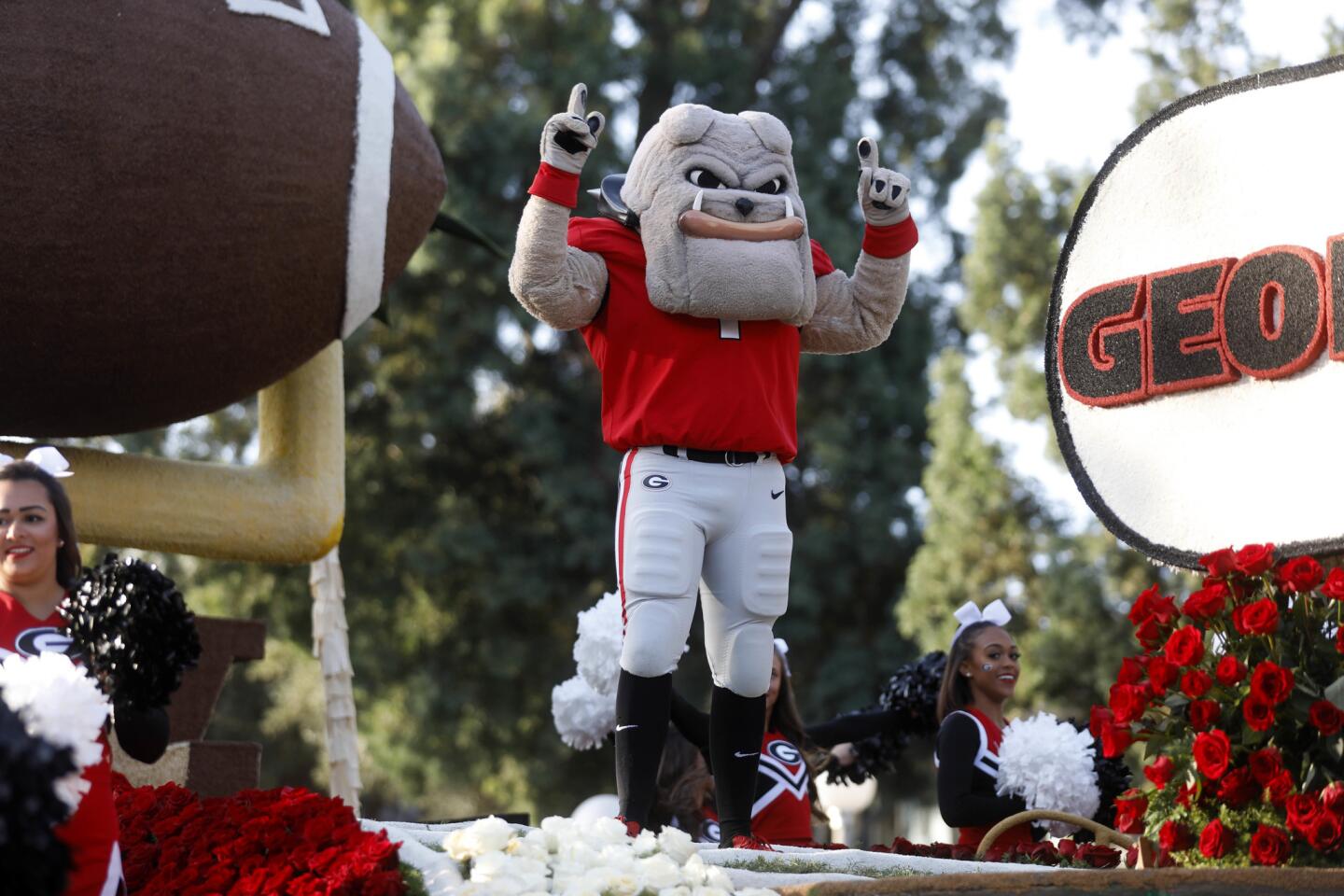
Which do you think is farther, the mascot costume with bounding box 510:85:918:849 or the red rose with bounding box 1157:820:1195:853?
the mascot costume with bounding box 510:85:918:849

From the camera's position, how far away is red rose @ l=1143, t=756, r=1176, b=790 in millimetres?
3195

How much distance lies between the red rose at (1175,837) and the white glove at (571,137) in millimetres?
1783

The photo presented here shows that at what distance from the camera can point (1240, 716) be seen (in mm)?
3174

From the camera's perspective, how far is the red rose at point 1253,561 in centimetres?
332

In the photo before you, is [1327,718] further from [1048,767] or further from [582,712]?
[582,712]

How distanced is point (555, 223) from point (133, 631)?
51.6 inches

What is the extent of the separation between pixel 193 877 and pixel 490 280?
11000mm

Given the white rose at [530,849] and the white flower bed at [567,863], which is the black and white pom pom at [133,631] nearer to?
the white flower bed at [567,863]

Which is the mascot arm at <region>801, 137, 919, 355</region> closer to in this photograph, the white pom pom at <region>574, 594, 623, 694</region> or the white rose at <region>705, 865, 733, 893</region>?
the white pom pom at <region>574, 594, 623, 694</region>

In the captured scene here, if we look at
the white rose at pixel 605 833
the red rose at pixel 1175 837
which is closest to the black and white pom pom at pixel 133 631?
the white rose at pixel 605 833

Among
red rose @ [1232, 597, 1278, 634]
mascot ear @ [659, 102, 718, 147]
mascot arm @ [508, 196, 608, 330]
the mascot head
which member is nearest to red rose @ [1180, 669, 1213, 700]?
red rose @ [1232, 597, 1278, 634]

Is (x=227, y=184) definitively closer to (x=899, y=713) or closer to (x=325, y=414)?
(x=325, y=414)

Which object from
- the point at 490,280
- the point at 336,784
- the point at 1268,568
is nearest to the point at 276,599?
the point at 490,280

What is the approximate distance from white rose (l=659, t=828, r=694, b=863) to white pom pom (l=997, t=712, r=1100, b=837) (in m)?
1.74
